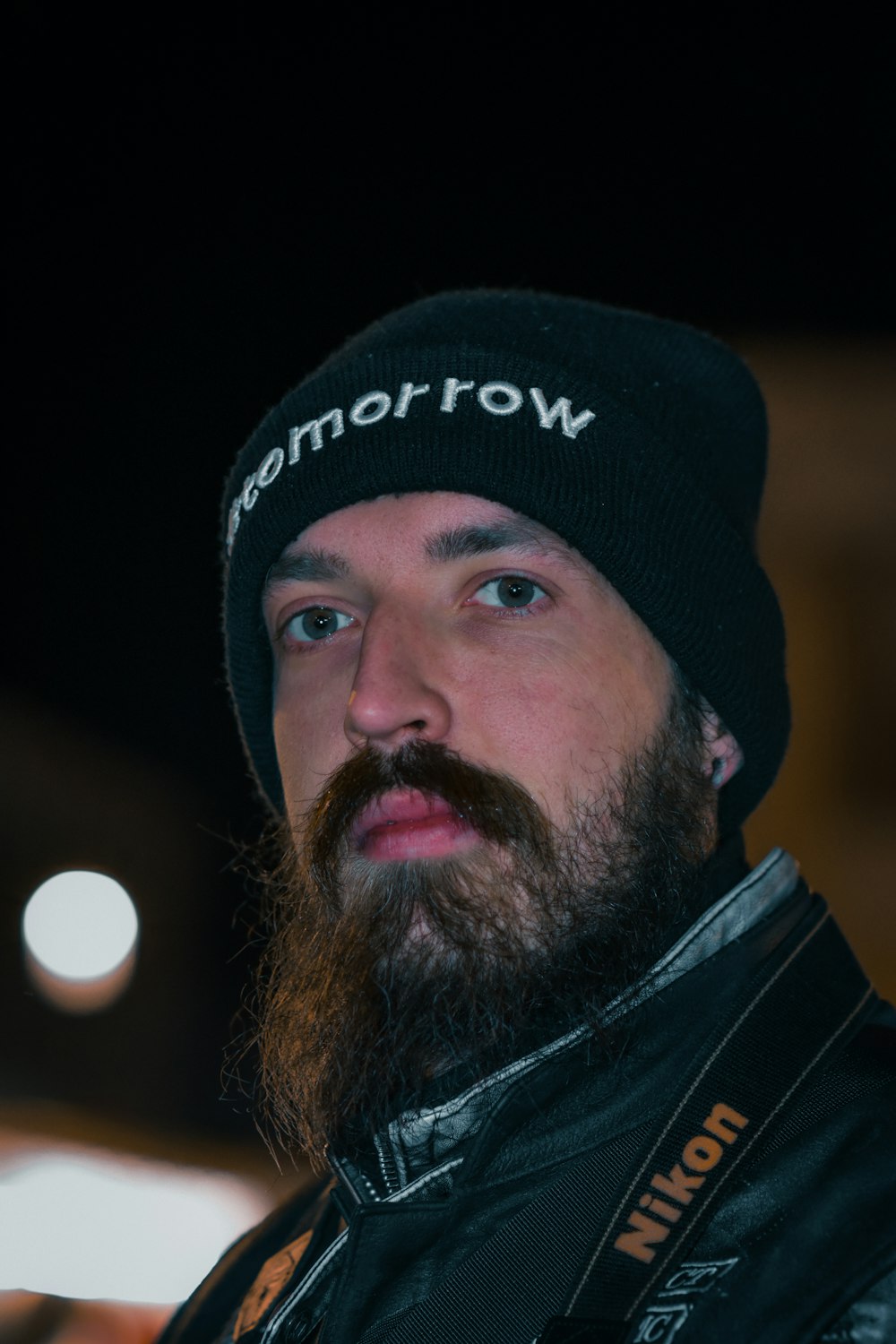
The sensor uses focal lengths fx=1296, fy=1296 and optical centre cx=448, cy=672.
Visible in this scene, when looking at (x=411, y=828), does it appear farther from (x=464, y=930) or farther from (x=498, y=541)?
(x=498, y=541)

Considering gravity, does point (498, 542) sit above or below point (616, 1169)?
above

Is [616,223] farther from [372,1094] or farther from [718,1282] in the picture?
[718,1282]

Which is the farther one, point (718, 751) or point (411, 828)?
point (718, 751)

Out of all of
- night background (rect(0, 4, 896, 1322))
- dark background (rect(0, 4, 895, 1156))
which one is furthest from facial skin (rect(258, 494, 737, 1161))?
dark background (rect(0, 4, 895, 1156))

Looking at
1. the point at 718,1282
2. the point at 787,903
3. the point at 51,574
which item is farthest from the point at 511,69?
the point at 718,1282

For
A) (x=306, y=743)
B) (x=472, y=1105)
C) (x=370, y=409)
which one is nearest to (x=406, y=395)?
(x=370, y=409)

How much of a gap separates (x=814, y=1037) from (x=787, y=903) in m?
0.19

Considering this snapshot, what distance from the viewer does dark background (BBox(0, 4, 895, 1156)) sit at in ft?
8.52

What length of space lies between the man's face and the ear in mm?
100

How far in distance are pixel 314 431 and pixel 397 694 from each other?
376 mm

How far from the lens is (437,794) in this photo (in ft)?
4.12

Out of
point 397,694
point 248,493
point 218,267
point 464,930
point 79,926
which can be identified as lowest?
point 464,930

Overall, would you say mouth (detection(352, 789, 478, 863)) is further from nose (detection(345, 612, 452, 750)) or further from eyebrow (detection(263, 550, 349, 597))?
eyebrow (detection(263, 550, 349, 597))

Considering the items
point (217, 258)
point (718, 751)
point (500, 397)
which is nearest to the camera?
point (500, 397)
